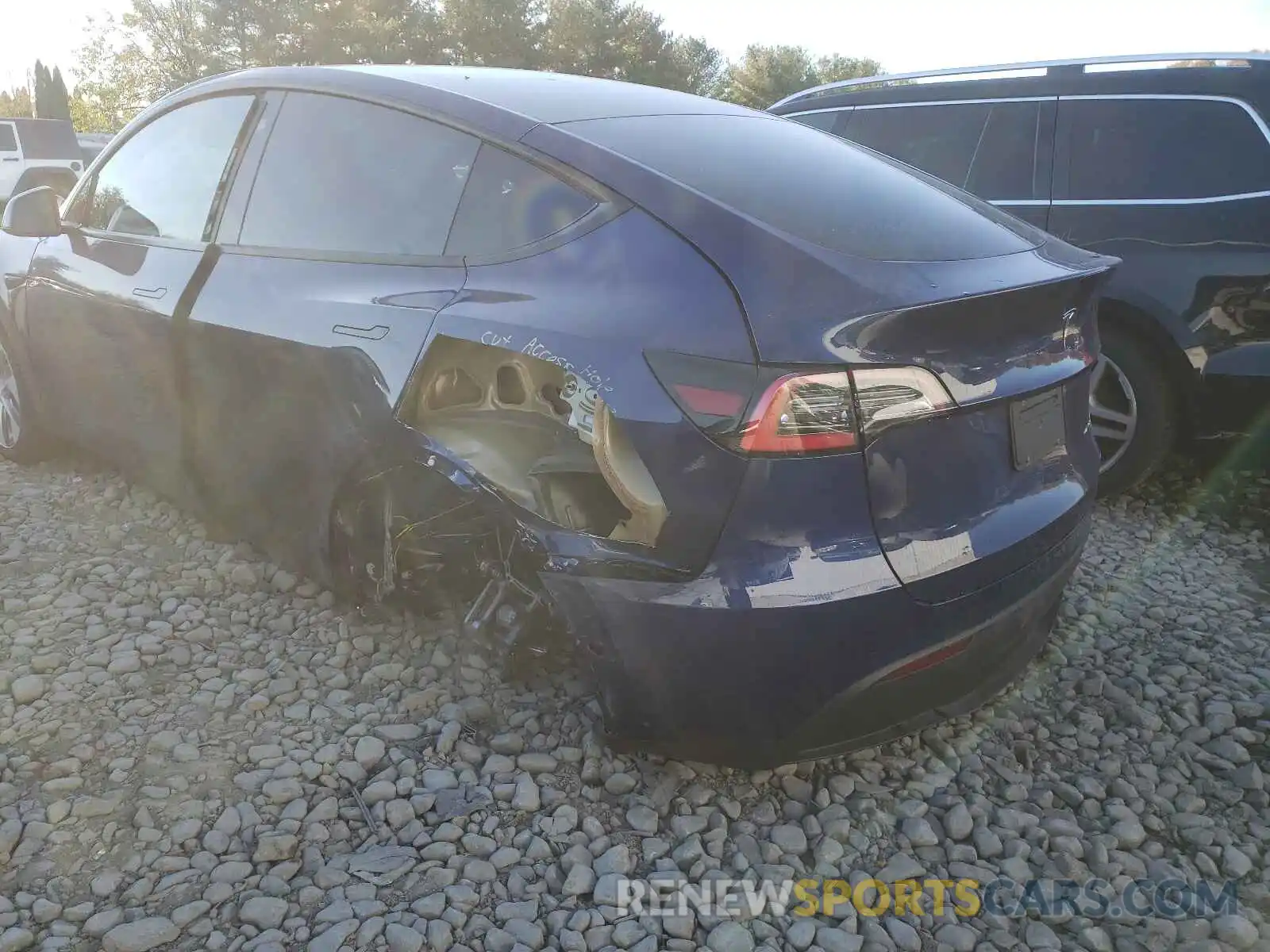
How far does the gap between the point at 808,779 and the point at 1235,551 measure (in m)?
2.41

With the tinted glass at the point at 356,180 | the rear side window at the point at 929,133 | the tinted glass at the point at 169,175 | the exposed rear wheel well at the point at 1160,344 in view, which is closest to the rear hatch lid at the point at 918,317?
the tinted glass at the point at 356,180

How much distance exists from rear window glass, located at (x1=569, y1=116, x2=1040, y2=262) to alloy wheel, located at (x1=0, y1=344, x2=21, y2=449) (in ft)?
10.6

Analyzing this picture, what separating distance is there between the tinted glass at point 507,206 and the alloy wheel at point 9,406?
2897mm

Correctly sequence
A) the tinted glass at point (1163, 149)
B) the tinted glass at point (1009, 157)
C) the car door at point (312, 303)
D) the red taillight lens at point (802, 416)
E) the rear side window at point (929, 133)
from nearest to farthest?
1. the red taillight lens at point (802, 416)
2. the car door at point (312, 303)
3. the tinted glass at point (1163, 149)
4. the tinted glass at point (1009, 157)
5. the rear side window at point (929, 133)

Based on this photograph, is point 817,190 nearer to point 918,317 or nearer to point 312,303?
point 918,317

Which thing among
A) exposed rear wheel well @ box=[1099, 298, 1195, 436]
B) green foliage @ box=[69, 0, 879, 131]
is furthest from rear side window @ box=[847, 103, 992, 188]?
green foliage @ box=[69, 0, 879, 131]

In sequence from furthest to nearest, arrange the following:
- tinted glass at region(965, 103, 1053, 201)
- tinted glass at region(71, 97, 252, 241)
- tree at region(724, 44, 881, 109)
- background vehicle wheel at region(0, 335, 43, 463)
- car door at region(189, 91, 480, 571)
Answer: tree at region(724, 44, 881, 109) → tinted glass at region(965, 103, 1053, 201) → background vehicle wheel at region(0, 335, 43, 463) → tinted glass at region(71, 97, 252, 241) → car door at region(189, 91, 480, 571)

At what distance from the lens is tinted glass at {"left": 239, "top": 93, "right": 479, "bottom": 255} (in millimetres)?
2559

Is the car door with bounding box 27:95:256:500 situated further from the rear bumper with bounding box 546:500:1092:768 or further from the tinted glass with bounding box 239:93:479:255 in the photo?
the rear bumper with bounding box 546:500:1092:768

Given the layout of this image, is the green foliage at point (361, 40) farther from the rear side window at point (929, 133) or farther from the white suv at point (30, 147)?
the rear side window at point (929, 133)

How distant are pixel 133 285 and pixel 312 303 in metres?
1.09

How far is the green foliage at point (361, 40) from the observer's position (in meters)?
36.3

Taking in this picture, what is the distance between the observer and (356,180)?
2.80 meters

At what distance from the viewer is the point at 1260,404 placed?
382 centimetres
